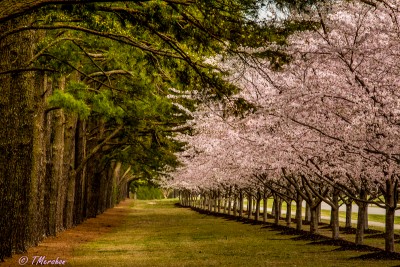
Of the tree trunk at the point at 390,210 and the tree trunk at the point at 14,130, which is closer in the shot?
the tree trunk at the point at 14,130

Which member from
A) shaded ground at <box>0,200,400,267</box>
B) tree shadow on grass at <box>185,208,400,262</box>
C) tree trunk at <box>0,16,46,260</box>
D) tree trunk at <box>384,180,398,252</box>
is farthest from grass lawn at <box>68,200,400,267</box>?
tree trunk at <box>0,16,46,260</box>

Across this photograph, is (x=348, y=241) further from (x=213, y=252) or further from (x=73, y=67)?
(x=73, y=67)

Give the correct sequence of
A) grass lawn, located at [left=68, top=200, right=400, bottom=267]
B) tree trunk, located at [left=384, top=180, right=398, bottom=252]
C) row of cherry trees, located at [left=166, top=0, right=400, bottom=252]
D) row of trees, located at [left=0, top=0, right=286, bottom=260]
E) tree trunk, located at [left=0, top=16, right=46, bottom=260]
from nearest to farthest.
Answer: row of trees, located at [left=0, top=0, right=286, bottom=260] < row of cherry trees, located at [left=166, top=0, right=400, bottom=252] < tree trunk, located at [left=0, top=16, right=46, bottom=260] < grass lawn, located at [left=68, top=200, right=400, bottom=267] < tree trunk, located at [left=384, top=180, right=398, bottom=252]

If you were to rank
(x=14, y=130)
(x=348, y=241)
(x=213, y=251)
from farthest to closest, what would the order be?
1. (x=348, y=241)
2. (x=213, y=251)
3. (x=14, y=130)

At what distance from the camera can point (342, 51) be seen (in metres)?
15.9

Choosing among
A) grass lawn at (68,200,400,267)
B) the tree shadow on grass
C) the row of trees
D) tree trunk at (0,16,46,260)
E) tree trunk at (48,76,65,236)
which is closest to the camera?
the row of trees

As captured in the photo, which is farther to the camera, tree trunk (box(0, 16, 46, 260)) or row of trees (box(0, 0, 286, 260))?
tree trunk (box(0, 16, 46, 260))

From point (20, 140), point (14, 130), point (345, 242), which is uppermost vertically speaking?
point (14, 130)

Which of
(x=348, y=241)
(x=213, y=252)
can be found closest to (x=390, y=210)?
(x=348, y=241)

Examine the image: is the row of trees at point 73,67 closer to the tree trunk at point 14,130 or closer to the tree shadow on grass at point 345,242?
the tree trunk at point 14,130

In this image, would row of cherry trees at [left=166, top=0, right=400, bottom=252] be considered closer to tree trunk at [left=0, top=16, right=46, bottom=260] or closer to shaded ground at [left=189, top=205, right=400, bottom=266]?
shaded ground at [left=189, top=205, right=400, bottom=266]

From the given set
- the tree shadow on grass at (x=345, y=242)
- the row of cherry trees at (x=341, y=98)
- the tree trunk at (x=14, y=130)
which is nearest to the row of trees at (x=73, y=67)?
the tree trunk at (x=14, y=130)

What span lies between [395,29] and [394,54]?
24.3 inches

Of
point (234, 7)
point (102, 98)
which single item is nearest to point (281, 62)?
point (234, 7)
